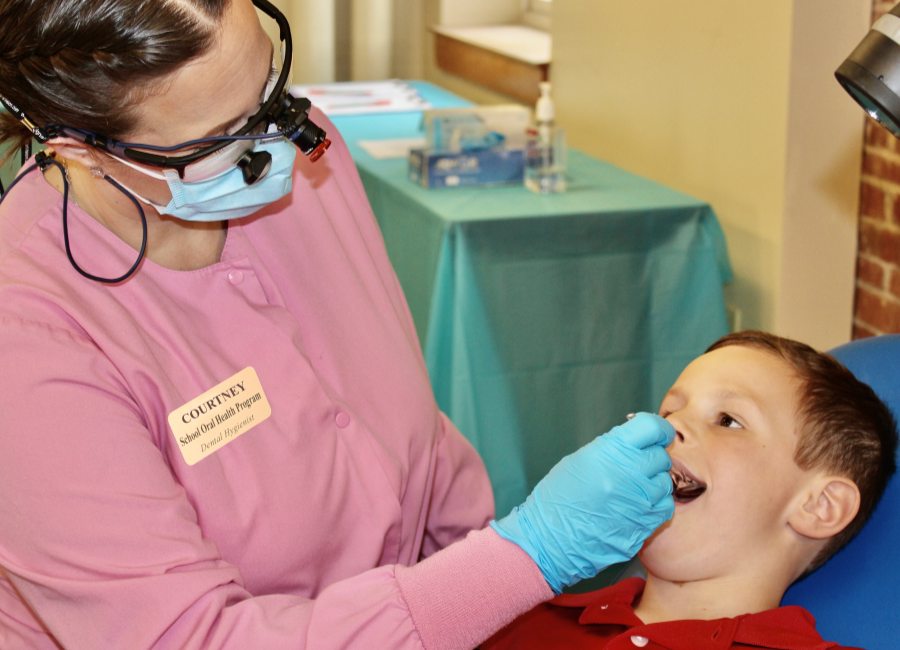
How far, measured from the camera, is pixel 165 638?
84cm

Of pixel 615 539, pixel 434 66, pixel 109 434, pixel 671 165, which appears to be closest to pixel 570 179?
pixel 671 165

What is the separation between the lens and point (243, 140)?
101 cm

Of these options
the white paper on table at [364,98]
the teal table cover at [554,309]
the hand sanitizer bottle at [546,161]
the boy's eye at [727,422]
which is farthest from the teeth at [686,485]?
the white paper on table at [364,98]

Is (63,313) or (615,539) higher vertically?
(63,313)

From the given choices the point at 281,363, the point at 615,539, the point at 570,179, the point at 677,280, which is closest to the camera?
the point at 615,539

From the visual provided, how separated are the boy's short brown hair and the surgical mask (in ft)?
2.51

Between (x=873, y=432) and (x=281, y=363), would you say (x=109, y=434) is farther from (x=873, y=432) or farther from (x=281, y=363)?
(x=873, y=432)

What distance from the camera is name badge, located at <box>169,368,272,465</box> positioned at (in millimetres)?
967

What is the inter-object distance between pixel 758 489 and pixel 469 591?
487 millimetres

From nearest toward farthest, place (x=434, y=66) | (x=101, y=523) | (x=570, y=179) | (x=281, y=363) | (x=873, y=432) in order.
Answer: (x=101, y=523), (x=281, y=363), (x=873, y=432), (x=570, y=179), (x=434, y=66)

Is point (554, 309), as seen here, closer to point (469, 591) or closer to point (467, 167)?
A: point (467, 167)

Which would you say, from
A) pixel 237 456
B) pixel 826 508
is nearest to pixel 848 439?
pixel 826 508

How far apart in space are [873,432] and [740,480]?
0.67ft

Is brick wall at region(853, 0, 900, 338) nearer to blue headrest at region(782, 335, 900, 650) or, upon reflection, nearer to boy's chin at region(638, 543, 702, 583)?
blue headrest at region(782, 335, 900, 650)
